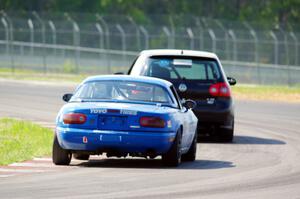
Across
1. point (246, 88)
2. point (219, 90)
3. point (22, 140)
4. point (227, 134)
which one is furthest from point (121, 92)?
point (246, 88)

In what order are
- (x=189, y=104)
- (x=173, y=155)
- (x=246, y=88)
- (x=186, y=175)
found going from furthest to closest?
(x=246, y=88) → (x=189, y=104) → (x=173, y=155) → (x=186, y=175)

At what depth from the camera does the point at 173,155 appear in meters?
15.8

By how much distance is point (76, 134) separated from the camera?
15414mm

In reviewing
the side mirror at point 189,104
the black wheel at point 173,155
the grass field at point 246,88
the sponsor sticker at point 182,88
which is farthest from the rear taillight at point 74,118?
the grass field at point 246,88

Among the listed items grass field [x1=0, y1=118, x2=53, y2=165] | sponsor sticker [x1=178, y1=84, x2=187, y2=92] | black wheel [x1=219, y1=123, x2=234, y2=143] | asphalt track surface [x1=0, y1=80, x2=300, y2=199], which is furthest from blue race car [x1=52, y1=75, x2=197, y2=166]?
black wheel [x1=219, y1=123, x2=234, y2=143]

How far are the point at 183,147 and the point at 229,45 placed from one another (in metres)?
33.5

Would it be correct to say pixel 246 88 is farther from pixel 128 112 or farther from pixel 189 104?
pixel 128 112

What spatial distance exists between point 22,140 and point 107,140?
424 cm

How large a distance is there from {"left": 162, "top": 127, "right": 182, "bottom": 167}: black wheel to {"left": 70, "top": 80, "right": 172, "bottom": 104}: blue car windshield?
712mm

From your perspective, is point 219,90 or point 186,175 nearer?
point 186,175

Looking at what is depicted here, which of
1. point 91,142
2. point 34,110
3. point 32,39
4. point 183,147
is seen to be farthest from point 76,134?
point 32,39

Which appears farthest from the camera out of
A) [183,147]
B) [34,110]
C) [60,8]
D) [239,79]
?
[60,8]

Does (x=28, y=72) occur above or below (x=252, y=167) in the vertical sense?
below

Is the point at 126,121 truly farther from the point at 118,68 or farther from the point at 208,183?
the point at 118,68
